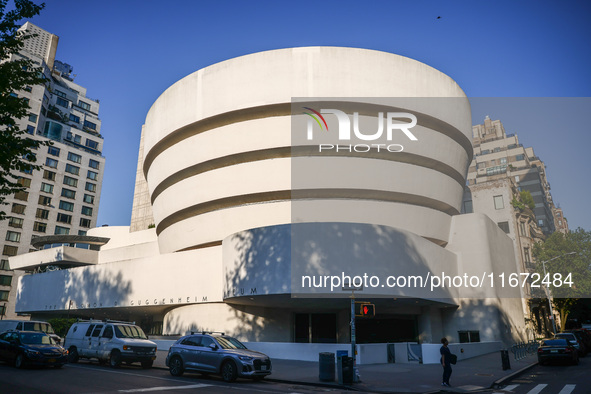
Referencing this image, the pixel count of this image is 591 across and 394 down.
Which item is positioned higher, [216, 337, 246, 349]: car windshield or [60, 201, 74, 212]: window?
[60, 201, 74, 212]: window

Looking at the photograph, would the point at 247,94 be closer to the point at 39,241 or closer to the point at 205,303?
the point at 205,303

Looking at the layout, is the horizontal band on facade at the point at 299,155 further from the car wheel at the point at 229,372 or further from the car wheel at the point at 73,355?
the car wheel at the point at 229,372

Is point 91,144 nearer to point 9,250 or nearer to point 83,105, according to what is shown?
point 83,105

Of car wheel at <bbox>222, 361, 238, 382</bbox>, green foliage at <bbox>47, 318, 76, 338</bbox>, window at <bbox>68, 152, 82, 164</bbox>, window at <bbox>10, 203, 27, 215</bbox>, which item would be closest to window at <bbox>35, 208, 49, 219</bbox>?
window at <bbox>10, 203, 27, 215</bbox>

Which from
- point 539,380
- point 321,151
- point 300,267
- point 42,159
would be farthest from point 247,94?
point 42,159

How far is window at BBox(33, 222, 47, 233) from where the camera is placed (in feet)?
242

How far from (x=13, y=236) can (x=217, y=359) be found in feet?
231

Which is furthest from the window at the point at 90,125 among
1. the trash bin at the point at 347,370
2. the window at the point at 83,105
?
the trash bin at the point at 347,370

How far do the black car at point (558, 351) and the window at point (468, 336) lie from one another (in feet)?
43.1

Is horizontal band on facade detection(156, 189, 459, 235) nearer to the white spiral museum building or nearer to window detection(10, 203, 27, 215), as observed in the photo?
the white spiral museum building

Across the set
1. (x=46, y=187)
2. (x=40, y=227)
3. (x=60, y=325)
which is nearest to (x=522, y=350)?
(x=60, y=325)

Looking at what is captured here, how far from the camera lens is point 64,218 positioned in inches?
3086
